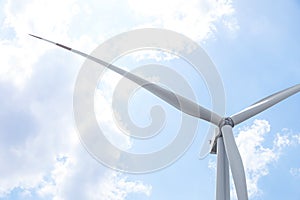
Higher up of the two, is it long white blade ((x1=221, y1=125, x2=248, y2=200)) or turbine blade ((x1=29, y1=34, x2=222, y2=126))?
turbine blade ((x1=29, y1=34, x2=222, y2=126))

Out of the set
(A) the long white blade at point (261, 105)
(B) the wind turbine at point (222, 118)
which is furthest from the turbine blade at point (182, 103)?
(A) the long white blade at point (261, 105)

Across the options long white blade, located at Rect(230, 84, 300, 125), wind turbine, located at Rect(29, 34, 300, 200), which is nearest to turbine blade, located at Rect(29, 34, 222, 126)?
wind turbine, located at Rect(29, 34, 300, 200)

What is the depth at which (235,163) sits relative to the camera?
2473 cm

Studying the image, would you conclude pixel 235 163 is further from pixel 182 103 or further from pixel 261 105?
pixel 261 105

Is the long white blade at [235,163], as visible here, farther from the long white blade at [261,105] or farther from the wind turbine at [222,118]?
the long white blade at [261,105]

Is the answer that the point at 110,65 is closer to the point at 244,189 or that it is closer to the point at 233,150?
the point at 233,150

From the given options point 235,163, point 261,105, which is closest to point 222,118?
point 261,105

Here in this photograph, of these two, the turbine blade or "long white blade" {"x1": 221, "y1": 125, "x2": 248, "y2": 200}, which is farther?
the turbine blade

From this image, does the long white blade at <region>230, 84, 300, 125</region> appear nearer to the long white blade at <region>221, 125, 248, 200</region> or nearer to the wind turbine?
the wind turbine

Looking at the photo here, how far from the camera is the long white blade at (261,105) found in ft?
93.4

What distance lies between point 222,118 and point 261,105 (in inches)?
132

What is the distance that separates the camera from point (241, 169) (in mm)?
24531

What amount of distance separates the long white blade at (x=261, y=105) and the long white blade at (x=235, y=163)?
1.43 meters

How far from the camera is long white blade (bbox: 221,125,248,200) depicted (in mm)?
23141
